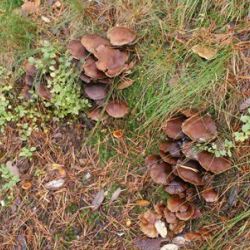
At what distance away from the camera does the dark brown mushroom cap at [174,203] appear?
291cm

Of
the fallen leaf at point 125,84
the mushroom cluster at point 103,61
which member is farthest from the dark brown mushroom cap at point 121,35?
the fallen leaf at point 125,84

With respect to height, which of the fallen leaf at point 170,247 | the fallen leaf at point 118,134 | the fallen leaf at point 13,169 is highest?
the fallen leaf at point 118,134

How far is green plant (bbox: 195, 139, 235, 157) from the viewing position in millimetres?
2807

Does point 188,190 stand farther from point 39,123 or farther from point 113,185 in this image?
point 39,123

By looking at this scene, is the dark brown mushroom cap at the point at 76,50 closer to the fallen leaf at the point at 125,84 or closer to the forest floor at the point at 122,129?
the forest floor at the point at 122,129

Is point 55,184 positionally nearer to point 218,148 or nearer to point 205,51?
point 218,148

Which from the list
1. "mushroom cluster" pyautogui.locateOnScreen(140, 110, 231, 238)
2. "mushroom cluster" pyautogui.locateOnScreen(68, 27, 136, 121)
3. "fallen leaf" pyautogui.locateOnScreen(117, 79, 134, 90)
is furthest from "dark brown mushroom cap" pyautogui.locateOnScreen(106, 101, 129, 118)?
"mushroom cluster" pyautogui.locateOnScreen(140, 110, 231, 238)

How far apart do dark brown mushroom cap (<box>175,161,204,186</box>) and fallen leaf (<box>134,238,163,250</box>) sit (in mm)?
457

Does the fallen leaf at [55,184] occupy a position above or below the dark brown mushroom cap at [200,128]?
below

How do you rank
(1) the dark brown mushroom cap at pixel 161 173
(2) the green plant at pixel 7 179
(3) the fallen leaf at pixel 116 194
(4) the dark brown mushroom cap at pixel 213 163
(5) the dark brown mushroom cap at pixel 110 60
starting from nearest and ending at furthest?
(4) the dark brown mushroom cap at pixel 213 163 → (1) the dark brown mushroom cap at pixel 161 173 → (5) the dark brown mushroom cap at pixel 110 60 → (3) the fallen leaf at pixel 116 194 → (2) the green plant at pixel 7 179

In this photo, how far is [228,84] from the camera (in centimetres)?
293

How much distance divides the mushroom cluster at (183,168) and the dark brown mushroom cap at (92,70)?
1.65 feet

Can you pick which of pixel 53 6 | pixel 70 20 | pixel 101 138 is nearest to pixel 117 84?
pixel 101 138

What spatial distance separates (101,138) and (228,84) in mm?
891
